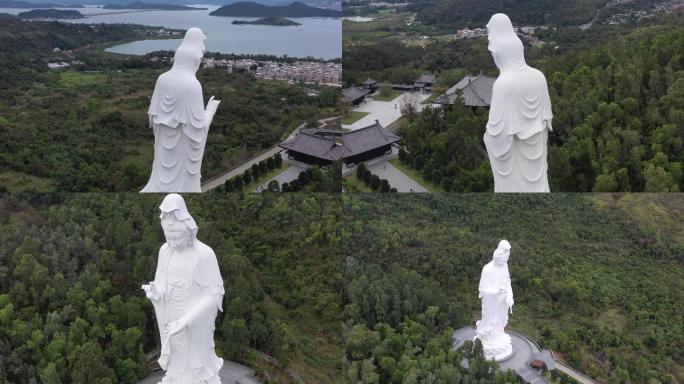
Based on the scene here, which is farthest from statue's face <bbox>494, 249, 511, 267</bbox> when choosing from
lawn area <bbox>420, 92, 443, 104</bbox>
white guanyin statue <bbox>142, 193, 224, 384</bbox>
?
lawn area <bbox>420, 92, 443, 104</bbox>

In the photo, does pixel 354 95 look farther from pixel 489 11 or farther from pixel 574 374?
pixel 574 374

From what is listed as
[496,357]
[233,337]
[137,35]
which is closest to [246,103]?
[137,35]

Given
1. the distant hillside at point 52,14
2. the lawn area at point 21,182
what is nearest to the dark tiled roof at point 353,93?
the lawn area at point 21,182

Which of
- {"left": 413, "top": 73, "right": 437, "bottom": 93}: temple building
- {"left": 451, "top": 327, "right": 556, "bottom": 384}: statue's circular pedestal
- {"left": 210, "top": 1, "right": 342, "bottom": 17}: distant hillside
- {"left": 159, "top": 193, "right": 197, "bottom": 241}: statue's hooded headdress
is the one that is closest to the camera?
{"left": 159, "top": 193, "right": 197, "bottom": 241}: statue's hooded headdress

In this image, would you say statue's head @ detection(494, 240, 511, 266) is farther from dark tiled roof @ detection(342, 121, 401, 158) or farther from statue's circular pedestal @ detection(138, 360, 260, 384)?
dark tiled roof @ detection(342, 121, 401, 158)

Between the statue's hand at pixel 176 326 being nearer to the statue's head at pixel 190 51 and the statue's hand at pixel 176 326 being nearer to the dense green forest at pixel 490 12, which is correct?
the statue's head at pixel 190 51

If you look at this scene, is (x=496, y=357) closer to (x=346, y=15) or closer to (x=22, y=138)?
(x=346, y=15)

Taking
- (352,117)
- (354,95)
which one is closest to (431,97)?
(354,95)
